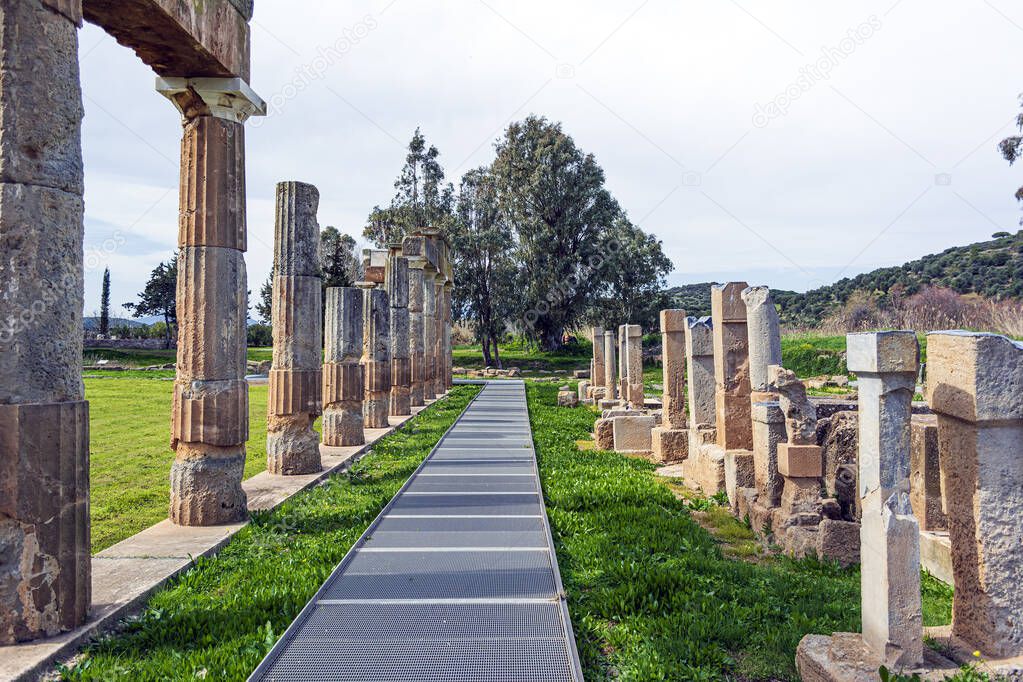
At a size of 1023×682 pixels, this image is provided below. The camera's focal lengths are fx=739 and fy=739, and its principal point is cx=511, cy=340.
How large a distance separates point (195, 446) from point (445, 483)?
336 centimetres

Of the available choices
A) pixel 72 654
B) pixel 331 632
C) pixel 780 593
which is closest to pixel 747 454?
pixel 780 593

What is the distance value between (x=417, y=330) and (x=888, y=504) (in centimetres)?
1947

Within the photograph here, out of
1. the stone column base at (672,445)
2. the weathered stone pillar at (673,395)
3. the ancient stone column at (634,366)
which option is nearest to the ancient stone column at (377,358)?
the ancient stone column at (634,366)

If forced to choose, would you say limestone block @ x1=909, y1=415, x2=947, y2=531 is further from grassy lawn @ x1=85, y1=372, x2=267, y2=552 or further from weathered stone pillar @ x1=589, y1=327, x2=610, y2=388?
weathered stone pillar @ x1=589, y1=327, x2=610, y2=388

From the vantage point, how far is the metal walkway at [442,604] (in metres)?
4.08

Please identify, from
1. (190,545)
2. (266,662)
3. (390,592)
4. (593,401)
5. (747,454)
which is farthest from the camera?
(593,401)

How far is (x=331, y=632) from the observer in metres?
4.54

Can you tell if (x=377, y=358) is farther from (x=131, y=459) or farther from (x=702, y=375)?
(x=702, y=375)

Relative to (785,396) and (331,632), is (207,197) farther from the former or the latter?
(785,396)

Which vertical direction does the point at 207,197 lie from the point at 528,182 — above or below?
below

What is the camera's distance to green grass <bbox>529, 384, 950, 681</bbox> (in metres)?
4.30

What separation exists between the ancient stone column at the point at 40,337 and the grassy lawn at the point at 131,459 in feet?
8.26

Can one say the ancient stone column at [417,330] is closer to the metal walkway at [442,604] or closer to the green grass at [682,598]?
the metal walkway at [442,604]

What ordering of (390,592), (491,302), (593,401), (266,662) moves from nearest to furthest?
1. (266,662)
2. (390,592)
3. (593,401)
4. (491,302)
